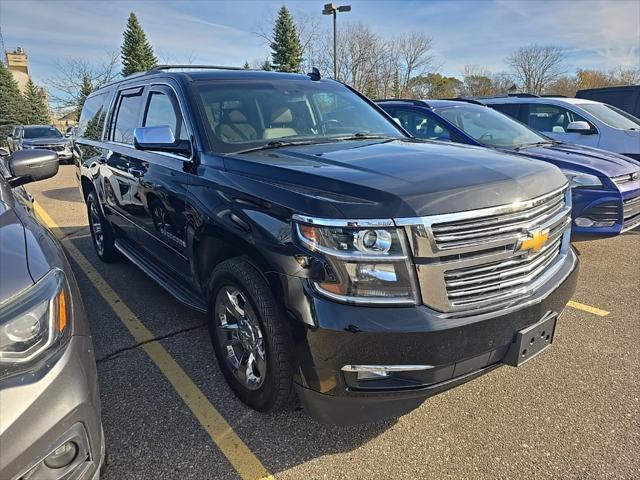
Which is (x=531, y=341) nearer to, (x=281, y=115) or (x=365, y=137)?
(x=365, y=137)

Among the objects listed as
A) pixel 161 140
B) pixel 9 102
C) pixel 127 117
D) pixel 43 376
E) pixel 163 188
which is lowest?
pixel 43 376

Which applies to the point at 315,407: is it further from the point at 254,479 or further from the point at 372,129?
the point at 372,129

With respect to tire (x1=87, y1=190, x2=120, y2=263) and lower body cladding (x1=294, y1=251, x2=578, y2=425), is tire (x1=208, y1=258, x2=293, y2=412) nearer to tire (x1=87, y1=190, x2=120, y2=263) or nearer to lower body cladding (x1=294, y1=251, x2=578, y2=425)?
lower body cladding (x1=294, y1=251, x2=578, y2=425)

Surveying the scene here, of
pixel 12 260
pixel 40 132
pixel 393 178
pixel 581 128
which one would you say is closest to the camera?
pixel 12 260

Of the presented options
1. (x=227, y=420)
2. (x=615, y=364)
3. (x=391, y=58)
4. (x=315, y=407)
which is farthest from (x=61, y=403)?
(x=391, y=58)

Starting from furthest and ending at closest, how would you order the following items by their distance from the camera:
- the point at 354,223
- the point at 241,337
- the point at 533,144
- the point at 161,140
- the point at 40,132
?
1. the point at 40,132
2. the point at 533,144
3. the point at 161,140
4. the point at 241,337
5. the point at 354,223

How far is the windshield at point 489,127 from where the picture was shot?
19.2 ft

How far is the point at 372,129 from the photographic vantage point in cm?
363

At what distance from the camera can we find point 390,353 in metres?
1.98

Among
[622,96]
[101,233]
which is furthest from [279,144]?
[622,96]

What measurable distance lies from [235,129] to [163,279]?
4.52 feet

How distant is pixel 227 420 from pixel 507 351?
1.54m

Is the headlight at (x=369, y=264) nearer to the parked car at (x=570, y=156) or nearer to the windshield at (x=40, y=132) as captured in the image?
the parked car at (x=570, y=156)

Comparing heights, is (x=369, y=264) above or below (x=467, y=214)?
below
